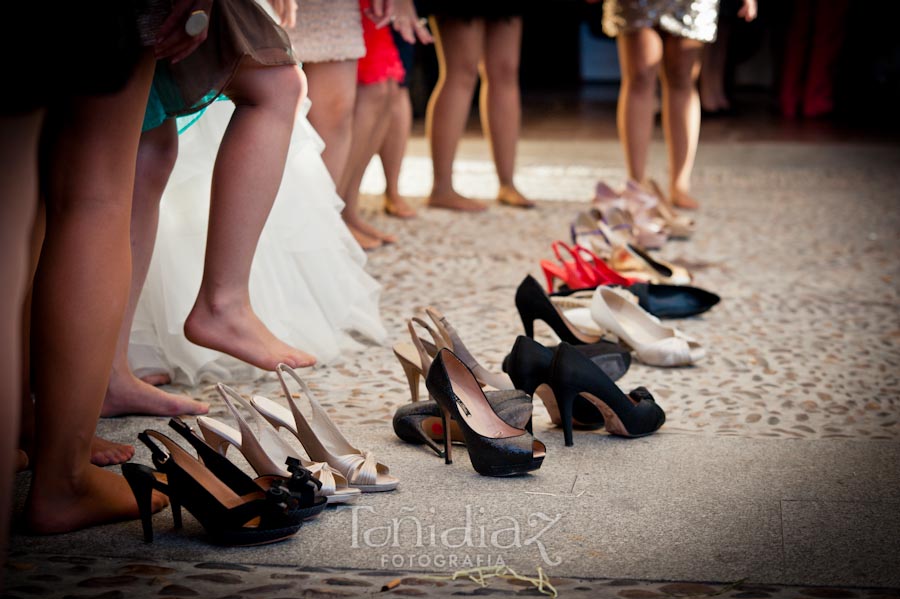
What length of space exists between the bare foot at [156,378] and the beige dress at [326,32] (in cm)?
93

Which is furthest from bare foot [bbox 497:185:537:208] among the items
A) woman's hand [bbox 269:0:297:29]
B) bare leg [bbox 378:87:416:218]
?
woman's hand [bbox 269:0:297:29]

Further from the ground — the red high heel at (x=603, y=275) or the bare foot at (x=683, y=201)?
the red high heel at (x=603, y=275)

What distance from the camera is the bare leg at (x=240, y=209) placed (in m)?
1.95

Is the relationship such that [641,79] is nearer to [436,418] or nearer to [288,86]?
[288,86]

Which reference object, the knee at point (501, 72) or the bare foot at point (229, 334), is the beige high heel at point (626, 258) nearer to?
the knee at point (501, 72)

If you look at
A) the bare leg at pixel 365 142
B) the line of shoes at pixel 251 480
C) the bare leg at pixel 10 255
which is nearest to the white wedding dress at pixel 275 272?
the line of shoes at pixel 251 480

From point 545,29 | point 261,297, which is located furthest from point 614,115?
point 261,297

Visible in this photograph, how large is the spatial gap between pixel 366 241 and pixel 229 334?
5.32 feet

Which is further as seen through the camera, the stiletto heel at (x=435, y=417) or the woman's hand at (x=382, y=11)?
the woman's hand at (x=382, y=11)

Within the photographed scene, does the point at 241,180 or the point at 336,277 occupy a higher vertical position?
the point at 241,180

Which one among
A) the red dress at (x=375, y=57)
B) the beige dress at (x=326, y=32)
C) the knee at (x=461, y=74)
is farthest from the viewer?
the knee at (x=461, y=74)

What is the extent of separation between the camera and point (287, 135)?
6.55 ft

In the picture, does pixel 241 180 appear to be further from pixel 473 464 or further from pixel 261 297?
pixel 473 464

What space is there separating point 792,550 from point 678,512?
176 mm
